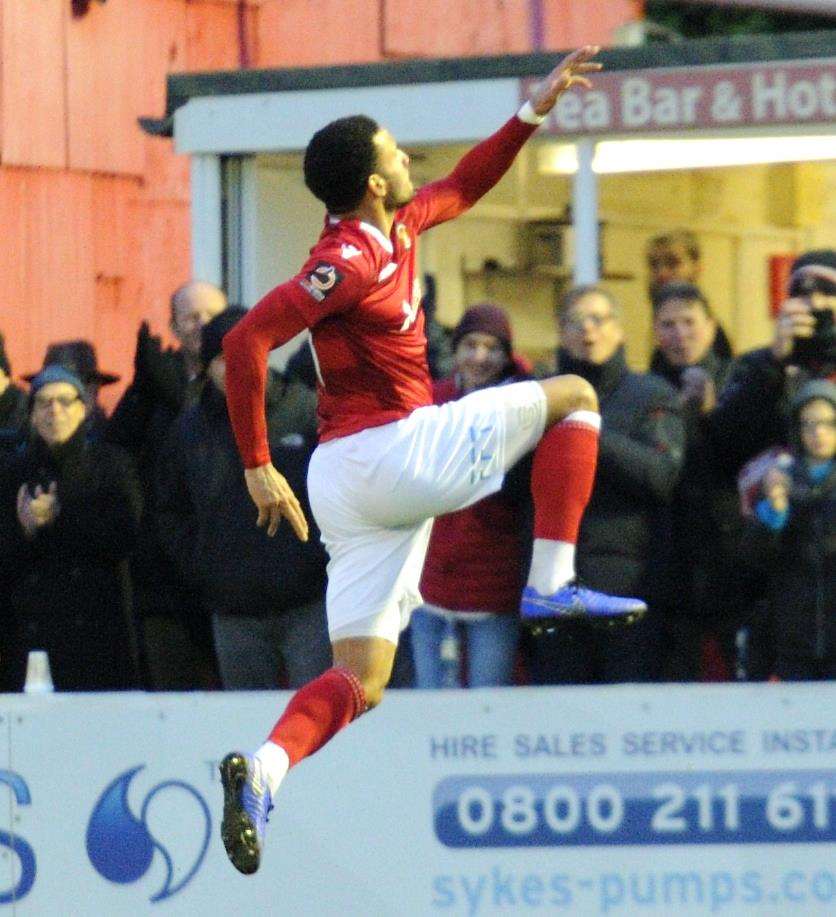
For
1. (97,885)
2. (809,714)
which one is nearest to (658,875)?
(809,714)

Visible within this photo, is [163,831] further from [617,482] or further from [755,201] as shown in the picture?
[755,201]

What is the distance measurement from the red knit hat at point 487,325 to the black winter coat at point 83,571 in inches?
52.3

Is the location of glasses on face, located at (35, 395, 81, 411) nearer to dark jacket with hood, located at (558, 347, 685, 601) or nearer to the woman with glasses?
the woman with glasses

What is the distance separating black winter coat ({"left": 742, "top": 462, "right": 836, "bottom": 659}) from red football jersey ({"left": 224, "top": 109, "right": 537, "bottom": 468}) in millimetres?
1660

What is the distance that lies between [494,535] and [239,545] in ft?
2.84

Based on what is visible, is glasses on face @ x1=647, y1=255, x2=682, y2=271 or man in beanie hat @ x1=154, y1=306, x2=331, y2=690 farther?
glasses on face @ x1=647, y1=255, x2=682, y2=271

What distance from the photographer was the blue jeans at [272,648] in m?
8.12

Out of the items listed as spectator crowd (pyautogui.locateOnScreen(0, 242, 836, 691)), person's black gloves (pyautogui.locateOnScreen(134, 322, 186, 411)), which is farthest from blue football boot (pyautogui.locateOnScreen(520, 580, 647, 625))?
person's black gloves (pyautogui.locateOnScreen(134, 322, 186, 411))

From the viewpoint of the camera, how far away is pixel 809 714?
728cm

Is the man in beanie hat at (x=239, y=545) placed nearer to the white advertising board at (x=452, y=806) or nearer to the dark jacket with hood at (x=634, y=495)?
the white advertising board at (x=452, y=806)

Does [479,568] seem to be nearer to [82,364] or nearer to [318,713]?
[318,713]

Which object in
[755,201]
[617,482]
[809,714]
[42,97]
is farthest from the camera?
[42,97]

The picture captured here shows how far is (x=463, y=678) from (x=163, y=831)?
44.9 inches

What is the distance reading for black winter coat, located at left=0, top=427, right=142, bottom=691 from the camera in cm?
848
